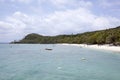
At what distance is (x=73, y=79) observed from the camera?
2406 cm

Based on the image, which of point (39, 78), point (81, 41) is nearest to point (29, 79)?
point (39, 78)

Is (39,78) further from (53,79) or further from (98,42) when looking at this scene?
(98,42)

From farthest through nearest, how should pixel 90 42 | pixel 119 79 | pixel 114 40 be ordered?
pixel 90 42 < pixel 114 40 < pixel 119 79

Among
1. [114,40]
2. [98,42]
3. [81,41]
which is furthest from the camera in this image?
[81,41]

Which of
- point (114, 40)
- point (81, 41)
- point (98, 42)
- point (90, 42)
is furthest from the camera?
point (81, 41)

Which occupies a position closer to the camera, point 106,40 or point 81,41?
point 106,40

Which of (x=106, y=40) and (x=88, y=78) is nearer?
(x=88, y=78)

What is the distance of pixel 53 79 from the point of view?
79.8ft

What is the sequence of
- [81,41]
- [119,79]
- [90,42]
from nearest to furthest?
[119,79] → [90,42] → [81,41]

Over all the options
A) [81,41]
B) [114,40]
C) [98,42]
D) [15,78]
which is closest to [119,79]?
[15,78]

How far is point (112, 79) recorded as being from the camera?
2409 cm

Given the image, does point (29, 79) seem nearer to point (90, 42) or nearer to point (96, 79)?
point (96, 79)

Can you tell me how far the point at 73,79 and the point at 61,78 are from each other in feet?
5.03

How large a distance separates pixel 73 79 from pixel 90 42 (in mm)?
109915
